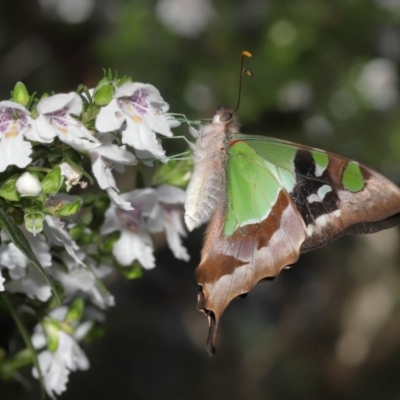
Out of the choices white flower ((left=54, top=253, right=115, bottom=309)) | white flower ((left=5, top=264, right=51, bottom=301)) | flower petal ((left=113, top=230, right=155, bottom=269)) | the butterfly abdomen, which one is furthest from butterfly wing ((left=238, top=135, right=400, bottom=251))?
white flower ((left=5, top=264, right=51, bottom=301))

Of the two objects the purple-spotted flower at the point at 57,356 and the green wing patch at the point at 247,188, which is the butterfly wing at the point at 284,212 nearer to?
the green wing patch at the point at 247,188

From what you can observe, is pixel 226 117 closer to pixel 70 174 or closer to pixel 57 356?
pixel 70 174

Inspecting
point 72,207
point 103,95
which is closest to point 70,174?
A: point 72,207

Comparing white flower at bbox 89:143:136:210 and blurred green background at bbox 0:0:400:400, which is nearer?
white flower at bbox 89:143:136:210

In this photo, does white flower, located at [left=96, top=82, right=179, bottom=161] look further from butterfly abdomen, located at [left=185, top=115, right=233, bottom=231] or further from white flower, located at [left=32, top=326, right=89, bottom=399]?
white flower, located at [left=32, top=326, right=89, bottom=399]

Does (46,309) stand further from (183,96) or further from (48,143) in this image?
(183,96)

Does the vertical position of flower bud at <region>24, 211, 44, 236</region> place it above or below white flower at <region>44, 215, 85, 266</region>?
above

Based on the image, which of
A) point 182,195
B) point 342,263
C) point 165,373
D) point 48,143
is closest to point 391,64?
point 342,263
